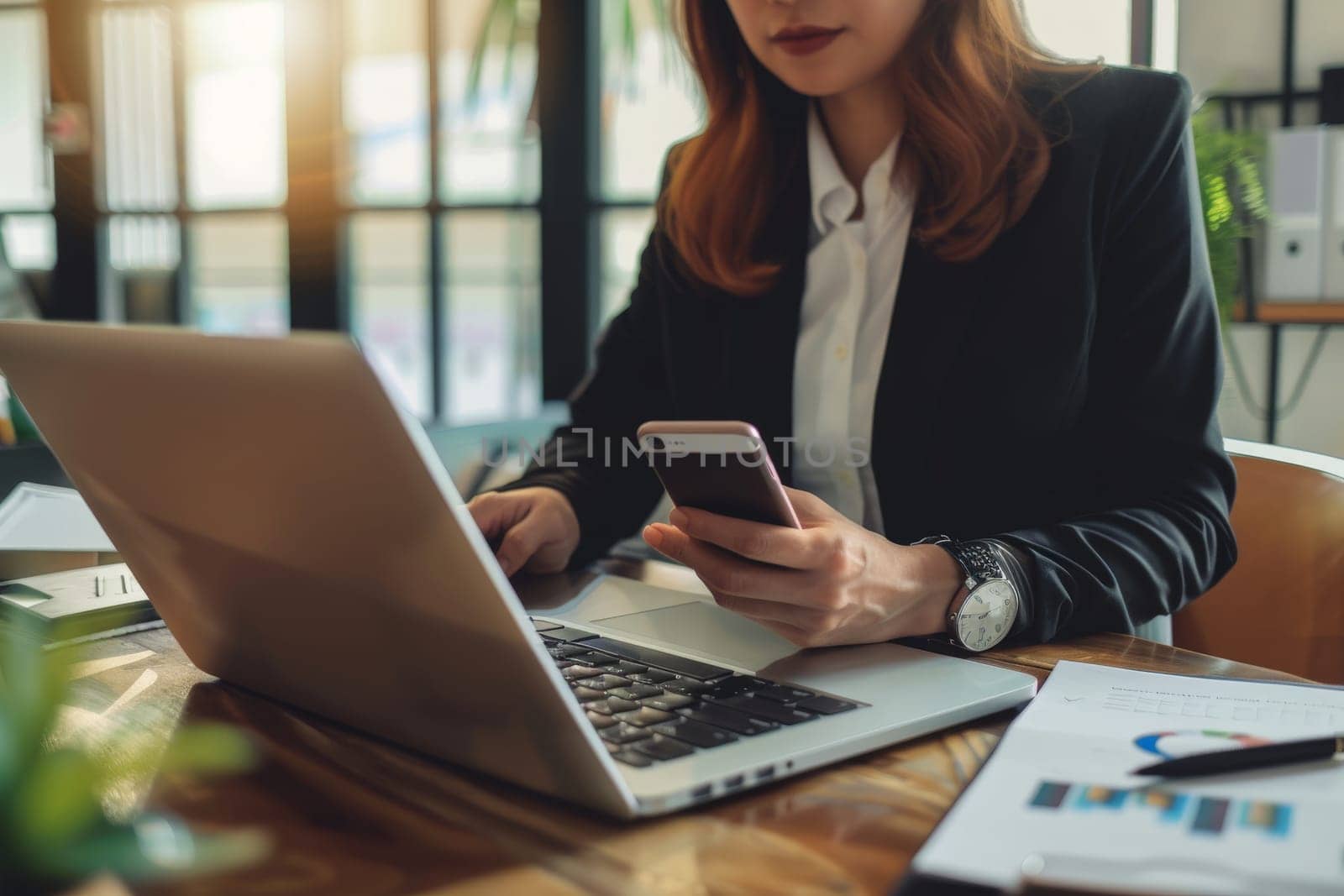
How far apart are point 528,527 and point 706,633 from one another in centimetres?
29

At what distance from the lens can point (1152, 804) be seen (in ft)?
1.54

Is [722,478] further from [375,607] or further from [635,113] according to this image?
[635,113]

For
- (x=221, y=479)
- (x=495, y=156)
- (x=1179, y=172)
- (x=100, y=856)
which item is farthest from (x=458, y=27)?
(x=100, y=856)

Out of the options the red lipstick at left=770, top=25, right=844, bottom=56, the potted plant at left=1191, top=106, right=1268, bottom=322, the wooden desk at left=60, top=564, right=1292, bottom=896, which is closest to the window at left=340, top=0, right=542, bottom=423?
the potted plant at left=1191, top=106, right=1268, bottom=322

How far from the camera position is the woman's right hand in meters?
1.01

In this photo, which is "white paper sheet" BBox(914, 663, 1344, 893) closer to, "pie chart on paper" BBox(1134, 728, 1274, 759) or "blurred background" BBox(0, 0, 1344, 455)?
"pie chart on paper" BBox(1134, 728, 1274, 759)

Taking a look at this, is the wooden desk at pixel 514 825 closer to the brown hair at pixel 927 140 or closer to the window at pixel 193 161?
the brown hair at pixel 927 140

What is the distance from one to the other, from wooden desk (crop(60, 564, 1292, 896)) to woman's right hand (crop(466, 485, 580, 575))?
382mm

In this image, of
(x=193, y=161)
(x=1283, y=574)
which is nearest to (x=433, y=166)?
(x=193, y=161)

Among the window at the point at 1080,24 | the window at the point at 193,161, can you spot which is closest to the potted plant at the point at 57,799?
the window at the point at 1080,24

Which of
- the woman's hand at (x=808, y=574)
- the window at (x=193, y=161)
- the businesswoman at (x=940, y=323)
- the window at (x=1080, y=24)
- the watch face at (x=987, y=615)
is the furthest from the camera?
the window at (x=193, y=161)

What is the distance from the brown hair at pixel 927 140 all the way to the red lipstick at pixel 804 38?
13cm

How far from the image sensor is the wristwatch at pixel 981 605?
78cm

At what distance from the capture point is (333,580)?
1.72ft
